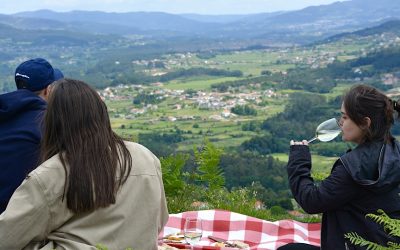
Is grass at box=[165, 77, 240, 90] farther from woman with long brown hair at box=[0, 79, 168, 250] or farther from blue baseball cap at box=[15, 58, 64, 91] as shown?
woman with long brown hair at box=[0, 79, 168, 250]

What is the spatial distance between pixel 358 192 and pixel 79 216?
137 centimetres

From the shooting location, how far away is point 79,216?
2.54 meters

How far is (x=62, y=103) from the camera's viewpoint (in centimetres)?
253

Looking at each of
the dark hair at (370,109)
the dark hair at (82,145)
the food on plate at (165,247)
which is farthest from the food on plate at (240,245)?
the dark hair at (82,145)

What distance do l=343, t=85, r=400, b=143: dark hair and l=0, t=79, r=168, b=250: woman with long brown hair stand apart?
1.09 m

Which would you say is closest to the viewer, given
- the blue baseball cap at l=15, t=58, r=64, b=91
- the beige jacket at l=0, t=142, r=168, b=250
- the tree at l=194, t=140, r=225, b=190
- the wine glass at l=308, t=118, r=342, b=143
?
the beige jacket at l=0, t=142, r=168, b=250

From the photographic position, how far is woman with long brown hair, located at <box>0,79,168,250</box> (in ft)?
7.93

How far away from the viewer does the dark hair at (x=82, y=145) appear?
2.47m

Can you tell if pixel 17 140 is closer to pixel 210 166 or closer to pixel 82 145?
pixel 82 145

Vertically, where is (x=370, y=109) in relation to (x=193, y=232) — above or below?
above

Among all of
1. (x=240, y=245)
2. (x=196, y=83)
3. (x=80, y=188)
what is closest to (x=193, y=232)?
(x=240, y=245)

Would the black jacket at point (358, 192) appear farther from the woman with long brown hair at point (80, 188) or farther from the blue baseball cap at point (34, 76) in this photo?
the blue baseball cap at point (34, 76)

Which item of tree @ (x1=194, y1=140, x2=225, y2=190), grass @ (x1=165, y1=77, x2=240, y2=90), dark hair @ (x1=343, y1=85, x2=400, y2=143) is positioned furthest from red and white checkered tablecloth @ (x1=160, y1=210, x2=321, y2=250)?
grass @ (x1=165, y1=77, x2=240, y2=90)

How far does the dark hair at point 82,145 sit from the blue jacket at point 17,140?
0.52 metres
